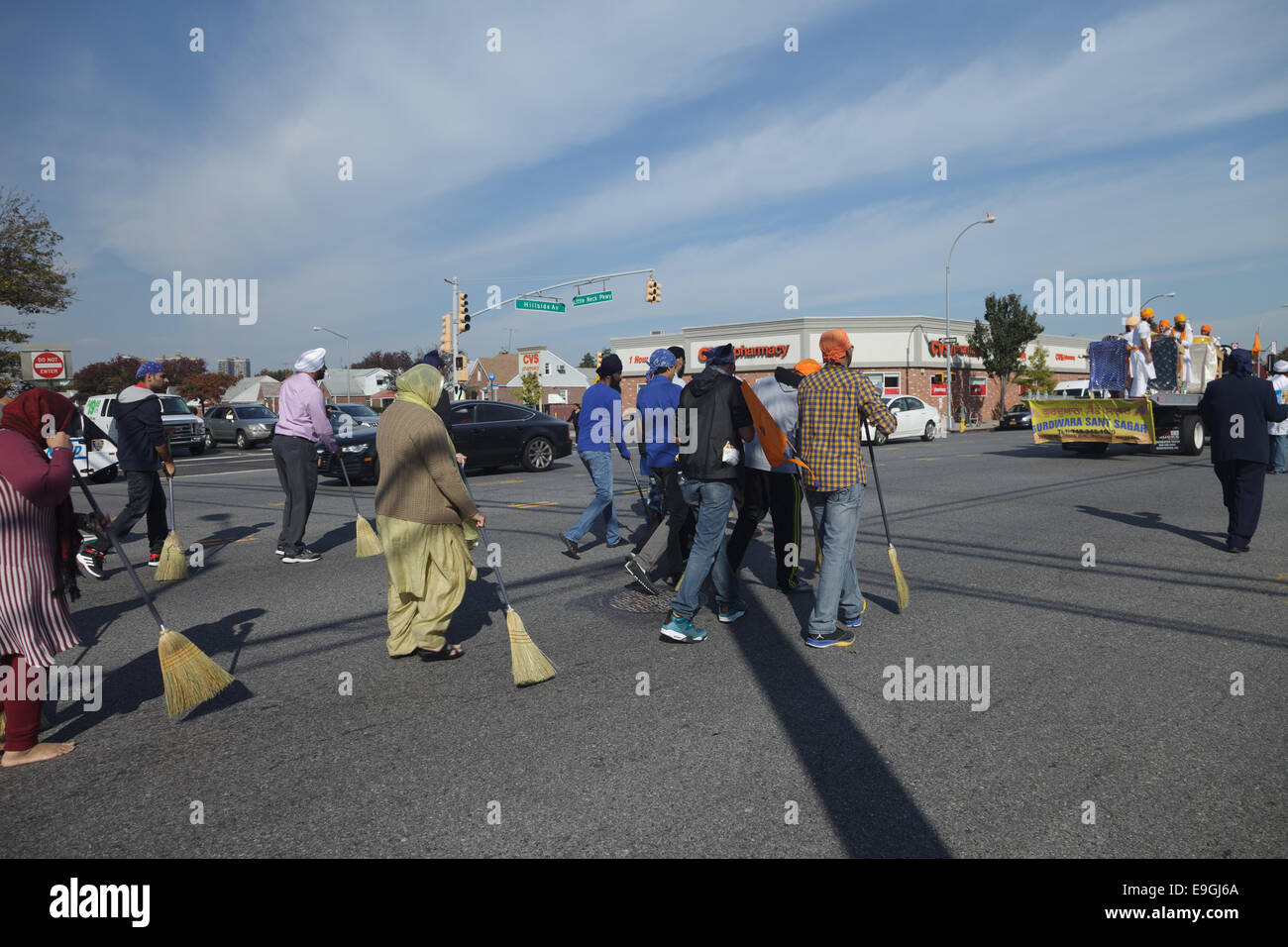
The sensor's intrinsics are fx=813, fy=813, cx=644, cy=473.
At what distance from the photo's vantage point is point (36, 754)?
3.64 meters

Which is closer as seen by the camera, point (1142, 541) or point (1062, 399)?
point (1142, 541)

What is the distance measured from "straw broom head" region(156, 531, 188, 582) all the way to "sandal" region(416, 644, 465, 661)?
3.72m

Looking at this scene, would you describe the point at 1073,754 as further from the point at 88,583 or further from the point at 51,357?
the point at 51,357

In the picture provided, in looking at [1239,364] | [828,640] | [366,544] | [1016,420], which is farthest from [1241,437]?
[1016,420]

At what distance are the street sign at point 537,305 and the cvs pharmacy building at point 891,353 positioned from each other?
46.1 feet

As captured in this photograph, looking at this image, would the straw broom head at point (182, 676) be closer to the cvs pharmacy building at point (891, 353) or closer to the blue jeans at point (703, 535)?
the blue jeans at point (703, 535)

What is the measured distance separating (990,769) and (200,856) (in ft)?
9.93

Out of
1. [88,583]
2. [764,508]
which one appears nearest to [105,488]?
[88,583]

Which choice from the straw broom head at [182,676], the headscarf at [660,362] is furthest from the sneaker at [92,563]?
the headscarf at [660,362]

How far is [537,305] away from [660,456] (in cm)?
2601

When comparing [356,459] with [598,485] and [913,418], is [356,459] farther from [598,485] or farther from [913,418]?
[913,418]

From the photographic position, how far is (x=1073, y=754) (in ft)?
11.4

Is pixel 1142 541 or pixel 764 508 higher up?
pixel 764 508

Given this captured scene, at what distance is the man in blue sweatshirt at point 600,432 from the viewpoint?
788 cm
